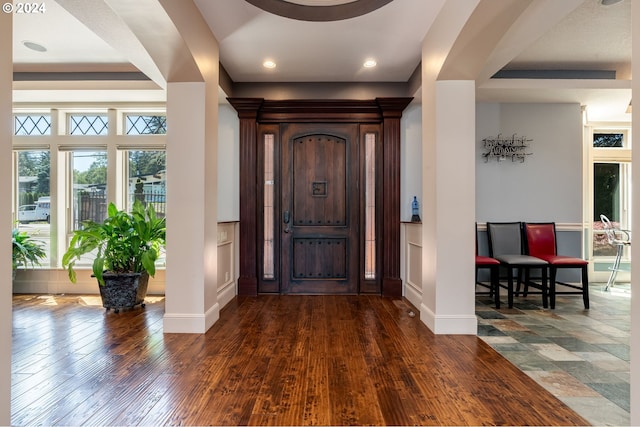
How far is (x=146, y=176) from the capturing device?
4.90 metres

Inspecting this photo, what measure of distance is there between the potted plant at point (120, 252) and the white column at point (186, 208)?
856 millimetres

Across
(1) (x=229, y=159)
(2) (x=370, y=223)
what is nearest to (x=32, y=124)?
(1) (x=229, y=159)

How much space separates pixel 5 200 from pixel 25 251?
4279 mm

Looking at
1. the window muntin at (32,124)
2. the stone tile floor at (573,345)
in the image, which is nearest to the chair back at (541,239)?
the stone tile floor at (573,345)

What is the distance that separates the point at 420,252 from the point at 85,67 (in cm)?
439

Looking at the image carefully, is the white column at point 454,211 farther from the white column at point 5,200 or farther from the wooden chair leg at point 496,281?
the white column at point 5,200

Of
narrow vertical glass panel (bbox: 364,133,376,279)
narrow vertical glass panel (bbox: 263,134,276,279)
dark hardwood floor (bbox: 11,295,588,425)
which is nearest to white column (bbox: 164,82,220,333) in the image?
dark hardwood floor (bbox: 11,295,588,425)

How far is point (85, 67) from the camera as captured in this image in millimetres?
4227

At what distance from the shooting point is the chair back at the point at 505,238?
4.51m

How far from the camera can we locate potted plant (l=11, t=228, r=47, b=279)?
4.54m

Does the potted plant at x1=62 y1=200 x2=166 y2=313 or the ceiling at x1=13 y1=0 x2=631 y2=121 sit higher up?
the ceiling at x1=13 y1=0 x2=631 y2=121

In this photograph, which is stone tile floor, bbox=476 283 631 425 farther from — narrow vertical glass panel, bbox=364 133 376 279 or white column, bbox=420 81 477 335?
narrow vertical glass panel, bbox=364 133 376 279

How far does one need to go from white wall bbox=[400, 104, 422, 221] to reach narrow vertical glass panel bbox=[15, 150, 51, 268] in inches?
185

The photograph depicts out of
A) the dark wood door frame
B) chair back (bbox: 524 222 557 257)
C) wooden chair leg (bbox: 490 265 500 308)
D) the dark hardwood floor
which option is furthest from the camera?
the dark wood door frame
